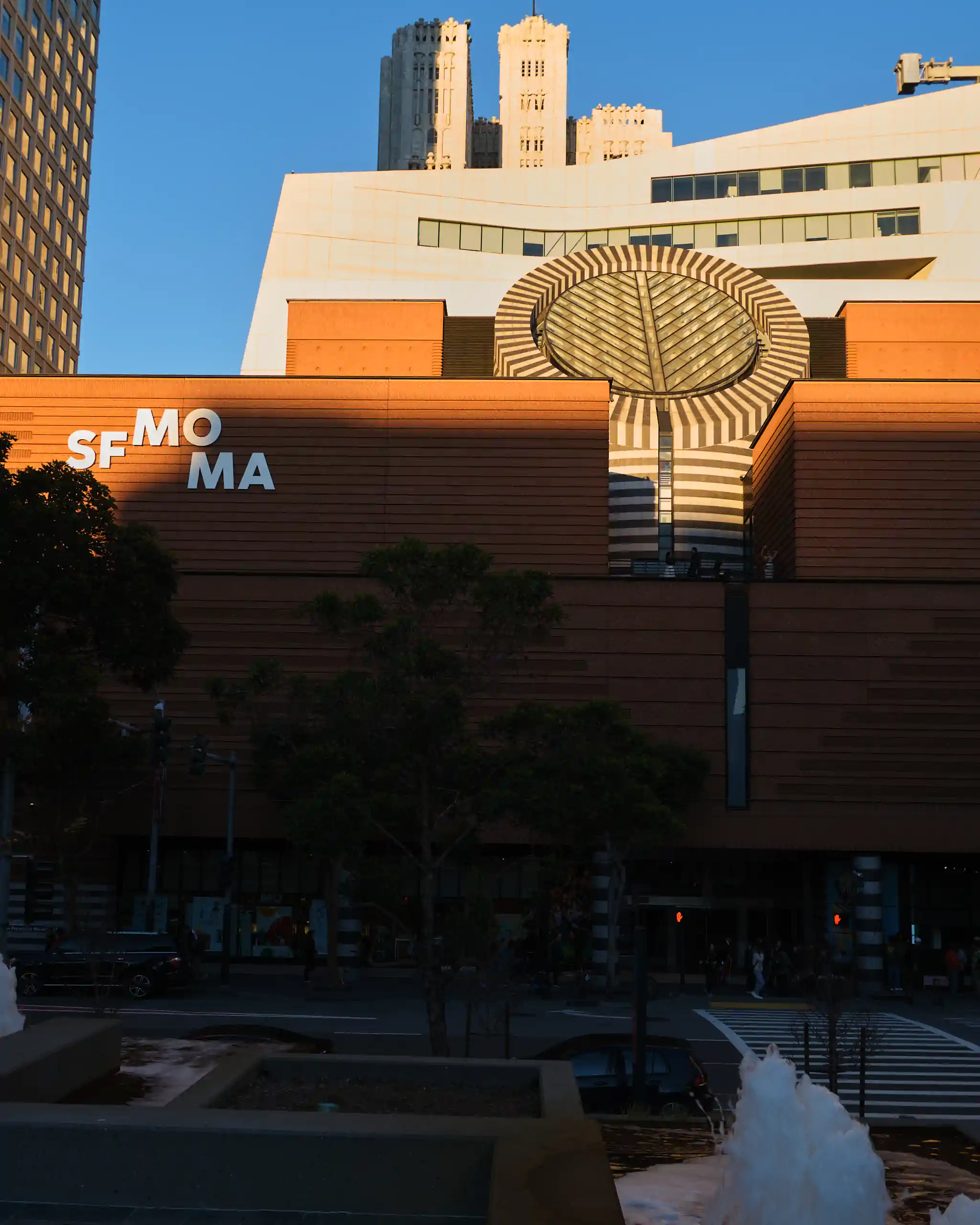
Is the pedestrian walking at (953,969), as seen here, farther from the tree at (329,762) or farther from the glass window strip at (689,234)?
the glass window strip at (689,234)

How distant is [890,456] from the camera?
177 feet

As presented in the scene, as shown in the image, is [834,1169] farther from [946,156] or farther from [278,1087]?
[946,156]

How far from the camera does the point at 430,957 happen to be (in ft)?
78.6

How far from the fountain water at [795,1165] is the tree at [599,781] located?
51.5ft

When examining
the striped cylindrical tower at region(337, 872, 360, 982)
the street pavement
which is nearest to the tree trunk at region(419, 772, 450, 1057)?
the street pavement

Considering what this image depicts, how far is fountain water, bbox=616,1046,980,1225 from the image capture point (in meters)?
8.41

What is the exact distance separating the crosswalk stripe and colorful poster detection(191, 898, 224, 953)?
2080 centimetres

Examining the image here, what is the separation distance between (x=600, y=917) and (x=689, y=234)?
6720 centimetres

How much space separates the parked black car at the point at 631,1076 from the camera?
2061 centimetres

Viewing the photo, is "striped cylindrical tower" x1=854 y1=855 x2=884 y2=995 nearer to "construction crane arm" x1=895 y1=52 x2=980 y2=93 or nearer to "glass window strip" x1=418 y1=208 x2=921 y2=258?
"glass window strip" x1=418 y1=208 x2=921 y2=258

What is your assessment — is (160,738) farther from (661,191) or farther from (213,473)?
(661,191)

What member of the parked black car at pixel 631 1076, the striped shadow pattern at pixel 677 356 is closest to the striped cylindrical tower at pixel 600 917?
the striped shadow pattern at pixel 677 356

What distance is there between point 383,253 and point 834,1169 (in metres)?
95.5

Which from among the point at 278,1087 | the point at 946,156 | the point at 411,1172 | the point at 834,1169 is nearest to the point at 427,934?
the point at 278,1087
